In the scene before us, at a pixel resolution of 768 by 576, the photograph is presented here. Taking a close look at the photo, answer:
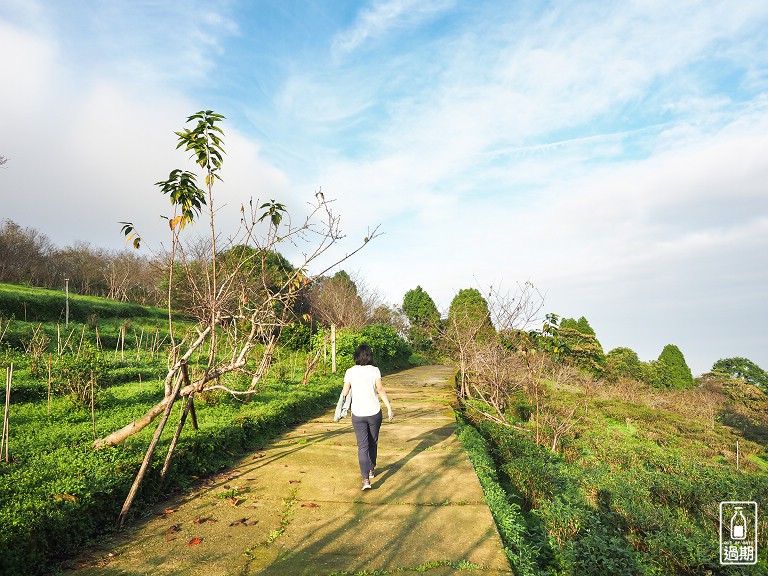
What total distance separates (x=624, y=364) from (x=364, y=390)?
2561 cm

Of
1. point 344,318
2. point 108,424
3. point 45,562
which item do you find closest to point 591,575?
point 45,562

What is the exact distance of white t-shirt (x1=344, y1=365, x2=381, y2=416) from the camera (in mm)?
4836

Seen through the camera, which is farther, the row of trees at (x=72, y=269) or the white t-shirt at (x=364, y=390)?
the row of trees at (x=72, y=269)

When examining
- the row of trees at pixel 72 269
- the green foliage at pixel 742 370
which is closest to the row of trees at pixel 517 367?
the green foliage at pixel 742 370

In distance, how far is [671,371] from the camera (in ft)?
87.5

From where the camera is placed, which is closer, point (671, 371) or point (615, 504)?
point (615, 504)

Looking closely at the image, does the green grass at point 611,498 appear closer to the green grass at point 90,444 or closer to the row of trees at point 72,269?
the green grass at point 90,444

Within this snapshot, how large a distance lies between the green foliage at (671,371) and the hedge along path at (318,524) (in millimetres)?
25408

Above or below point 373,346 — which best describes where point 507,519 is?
below

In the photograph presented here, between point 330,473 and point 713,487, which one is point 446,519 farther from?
point 713,487

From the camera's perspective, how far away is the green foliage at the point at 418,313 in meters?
32.7

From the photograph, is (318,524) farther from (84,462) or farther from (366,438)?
(84,462)

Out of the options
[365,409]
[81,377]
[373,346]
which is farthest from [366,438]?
[373,346]

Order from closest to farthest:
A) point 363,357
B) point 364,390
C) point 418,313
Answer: point 364,390 < point 363,357 < point 418,313
